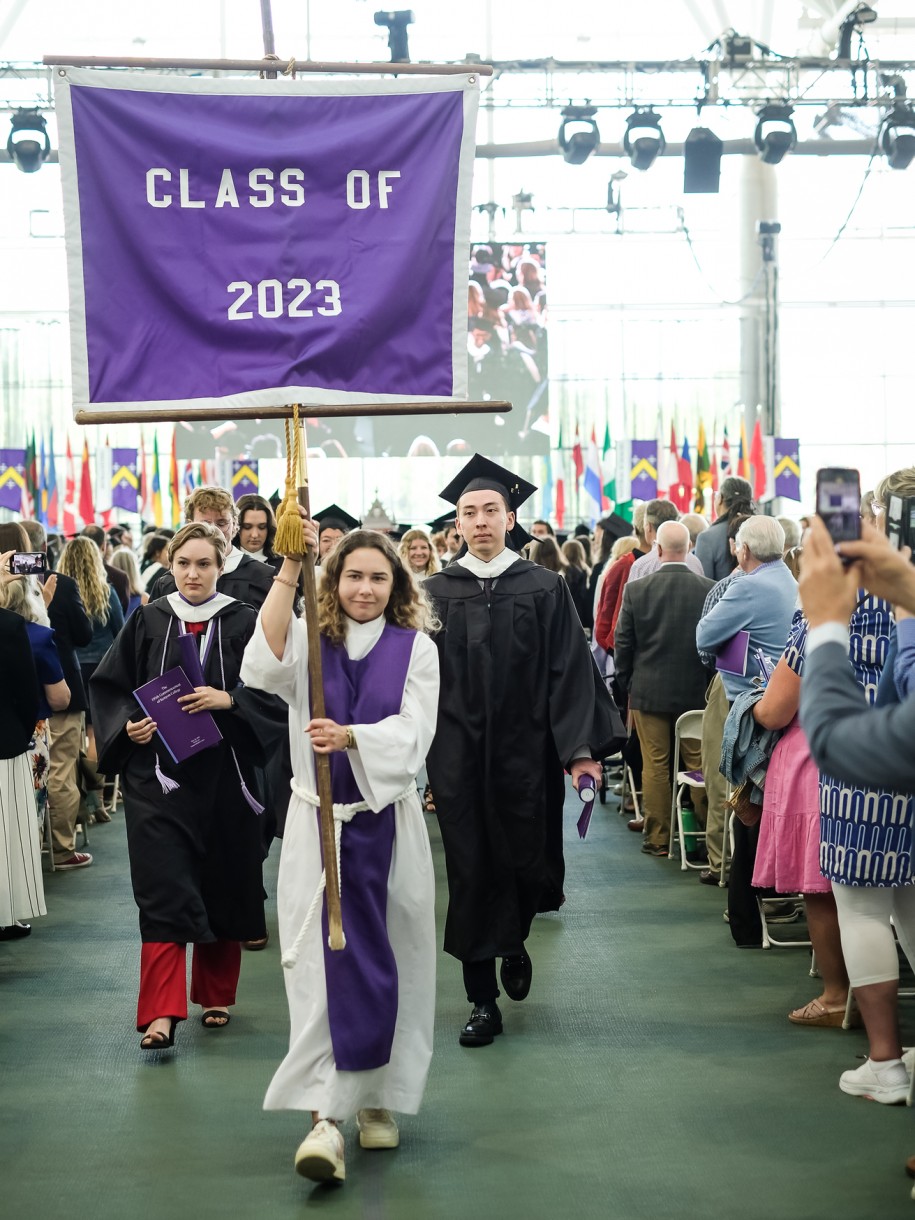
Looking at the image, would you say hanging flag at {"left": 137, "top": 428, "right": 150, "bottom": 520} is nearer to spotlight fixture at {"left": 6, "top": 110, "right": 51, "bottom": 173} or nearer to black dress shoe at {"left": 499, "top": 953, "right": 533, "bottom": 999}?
spotlight fixture at {"left": 6, "top": 110, "right": 51, "bottom": 173}

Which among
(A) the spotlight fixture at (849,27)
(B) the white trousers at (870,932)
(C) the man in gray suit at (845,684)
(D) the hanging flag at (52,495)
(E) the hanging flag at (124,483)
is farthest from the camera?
(D) the hanging flag at (52,495)

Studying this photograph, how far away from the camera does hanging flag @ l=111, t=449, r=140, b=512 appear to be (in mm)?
21031

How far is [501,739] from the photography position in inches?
214

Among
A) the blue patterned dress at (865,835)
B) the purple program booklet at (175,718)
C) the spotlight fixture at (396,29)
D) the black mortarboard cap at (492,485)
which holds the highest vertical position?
the spotlight fixture at (396,29)

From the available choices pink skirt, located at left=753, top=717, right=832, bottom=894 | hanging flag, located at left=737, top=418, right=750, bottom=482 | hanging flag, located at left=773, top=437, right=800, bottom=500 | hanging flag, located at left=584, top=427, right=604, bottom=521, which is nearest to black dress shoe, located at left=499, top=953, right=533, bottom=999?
pink skirt, located at left=753, top=717, right=832, bottom=894

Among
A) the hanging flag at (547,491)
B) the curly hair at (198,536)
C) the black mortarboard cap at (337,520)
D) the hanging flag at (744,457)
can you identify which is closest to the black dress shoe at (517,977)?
the curly hair at (198,536)

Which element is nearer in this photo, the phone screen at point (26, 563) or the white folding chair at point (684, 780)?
the phone screen at point (26, 563)

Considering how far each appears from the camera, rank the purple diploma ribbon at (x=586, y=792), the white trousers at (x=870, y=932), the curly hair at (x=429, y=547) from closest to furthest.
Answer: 1. the white trousers at (x=870, y=932)
2. the purple diploma ribbon at (x=586, y=792)
3. the curly hair at (x=429, y=547)

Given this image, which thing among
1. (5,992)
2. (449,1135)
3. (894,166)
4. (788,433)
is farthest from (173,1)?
(449,1135)

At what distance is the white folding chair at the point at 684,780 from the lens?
826 centimetres

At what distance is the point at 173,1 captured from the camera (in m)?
28.1

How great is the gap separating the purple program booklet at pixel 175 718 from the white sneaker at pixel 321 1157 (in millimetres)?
1639

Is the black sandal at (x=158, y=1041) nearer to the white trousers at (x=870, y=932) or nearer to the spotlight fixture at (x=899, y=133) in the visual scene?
the white trousers at (x=870, y=932)

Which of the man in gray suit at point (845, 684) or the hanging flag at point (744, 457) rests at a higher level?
the hanging flag at point (744, 457)
